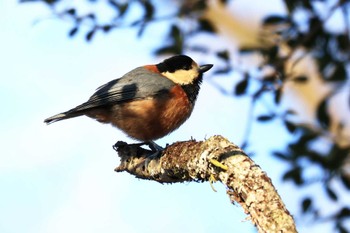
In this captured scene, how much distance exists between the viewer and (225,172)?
338cm

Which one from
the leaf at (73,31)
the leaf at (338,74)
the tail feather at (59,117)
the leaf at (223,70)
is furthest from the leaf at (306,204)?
the leaf at (73,31)

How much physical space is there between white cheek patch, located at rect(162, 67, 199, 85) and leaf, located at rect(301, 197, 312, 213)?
128 centimetres

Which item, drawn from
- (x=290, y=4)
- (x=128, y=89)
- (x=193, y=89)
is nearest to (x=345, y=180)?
(x=290, y=4)

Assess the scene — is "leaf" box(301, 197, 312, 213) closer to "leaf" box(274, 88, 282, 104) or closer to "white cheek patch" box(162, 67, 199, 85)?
"leaf" box(274, 88, 282, 104)

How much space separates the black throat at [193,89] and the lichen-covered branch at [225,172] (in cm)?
137

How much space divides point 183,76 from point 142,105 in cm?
45

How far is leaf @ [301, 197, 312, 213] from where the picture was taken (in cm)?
556

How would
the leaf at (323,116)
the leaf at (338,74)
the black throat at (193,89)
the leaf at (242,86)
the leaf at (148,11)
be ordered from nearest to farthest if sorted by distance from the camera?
1. the leaf at (338,74)
2. the leaf at (242,86)
3. the leaf at (323,116)
4. the leaf at (148,11)
5. the black throat at (193,89)

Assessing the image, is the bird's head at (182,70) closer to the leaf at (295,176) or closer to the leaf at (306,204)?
the leaf at (295,176)

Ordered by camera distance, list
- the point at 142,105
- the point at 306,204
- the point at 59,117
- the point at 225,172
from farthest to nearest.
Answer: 1. the point at 142,105
2. the point at 59,117
3. the point at 306,204
4. the point at 225,172

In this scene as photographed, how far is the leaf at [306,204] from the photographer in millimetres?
5562

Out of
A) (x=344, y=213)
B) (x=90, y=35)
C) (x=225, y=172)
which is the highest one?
(x=90, y=35)

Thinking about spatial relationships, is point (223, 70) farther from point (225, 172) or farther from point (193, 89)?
point (225, 172)

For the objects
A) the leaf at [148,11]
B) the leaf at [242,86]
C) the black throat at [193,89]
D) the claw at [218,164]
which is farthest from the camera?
the black throat at [193,89]
